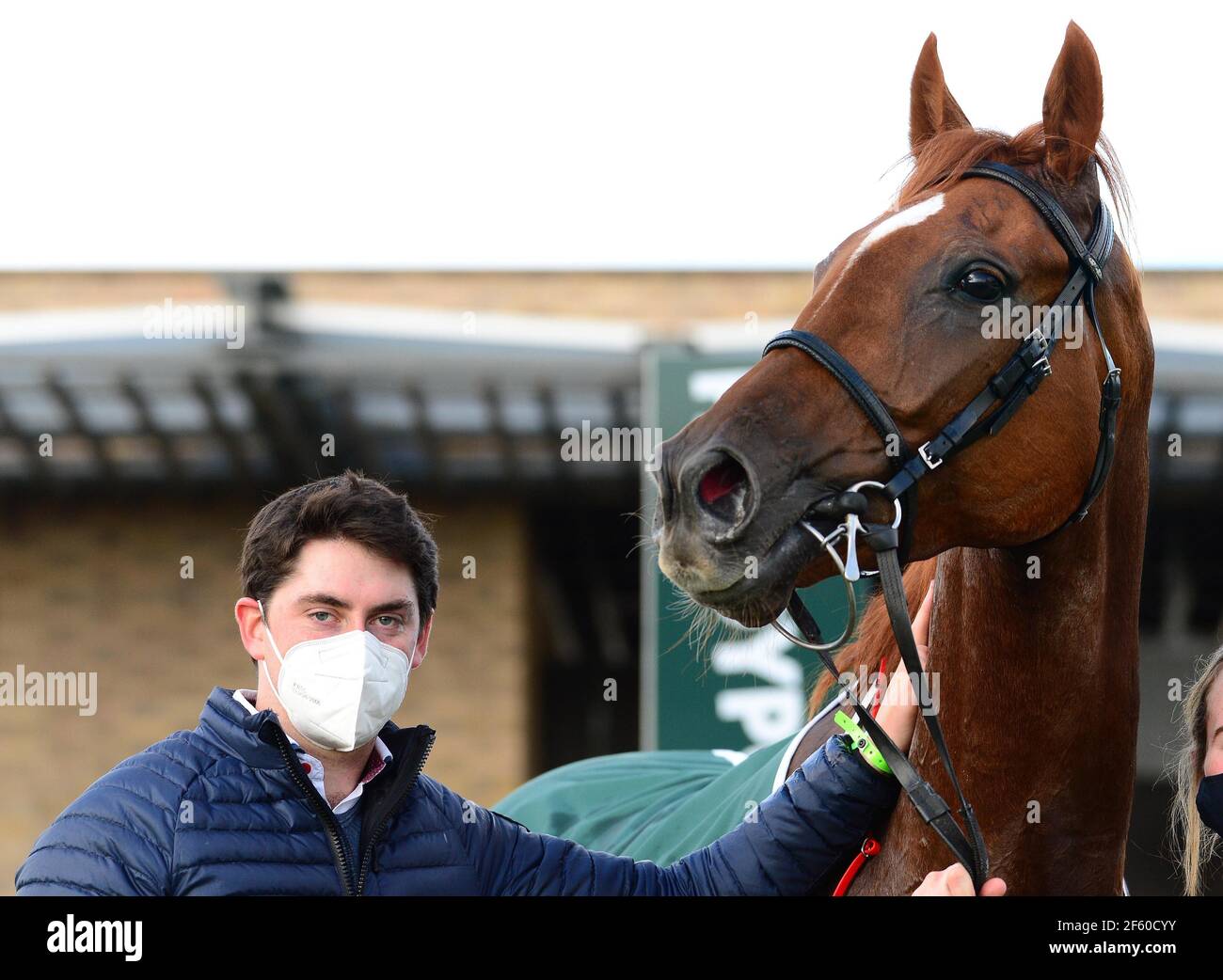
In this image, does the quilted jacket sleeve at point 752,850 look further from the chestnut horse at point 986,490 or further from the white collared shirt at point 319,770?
the white collared shirt at point 319,770

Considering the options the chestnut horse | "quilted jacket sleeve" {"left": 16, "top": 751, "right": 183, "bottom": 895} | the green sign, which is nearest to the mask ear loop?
"quilted jacket sleeve" {"left": 16, "top": 751, "right": 183, "bottom": 895}

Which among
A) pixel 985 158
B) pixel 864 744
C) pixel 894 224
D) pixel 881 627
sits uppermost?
pixel 985 158

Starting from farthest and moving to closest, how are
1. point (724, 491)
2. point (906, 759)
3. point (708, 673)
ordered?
1. point (708, 673)
2. point (906, 759)
3. point (724, 491)

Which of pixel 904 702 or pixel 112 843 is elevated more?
pixel 904 702

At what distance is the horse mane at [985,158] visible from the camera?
231cm

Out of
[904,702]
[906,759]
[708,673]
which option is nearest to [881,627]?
[904,702]

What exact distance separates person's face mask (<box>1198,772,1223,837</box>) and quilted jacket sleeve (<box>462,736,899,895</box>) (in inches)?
21.9

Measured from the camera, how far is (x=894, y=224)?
2.22 metres

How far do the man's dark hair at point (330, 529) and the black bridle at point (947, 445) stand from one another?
67cm

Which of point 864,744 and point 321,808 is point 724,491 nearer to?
point 864,744

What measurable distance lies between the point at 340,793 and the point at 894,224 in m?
1.35
